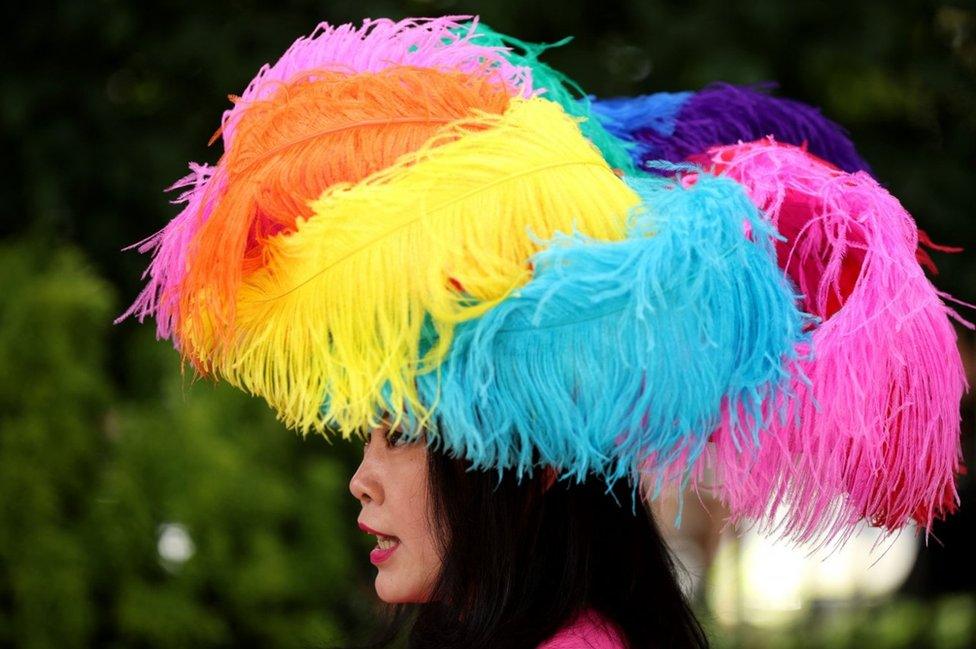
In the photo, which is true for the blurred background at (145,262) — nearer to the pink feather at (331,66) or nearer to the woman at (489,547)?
the woman at (489,547)

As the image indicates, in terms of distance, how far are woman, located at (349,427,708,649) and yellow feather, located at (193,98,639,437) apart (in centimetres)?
16

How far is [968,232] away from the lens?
14.4 ft

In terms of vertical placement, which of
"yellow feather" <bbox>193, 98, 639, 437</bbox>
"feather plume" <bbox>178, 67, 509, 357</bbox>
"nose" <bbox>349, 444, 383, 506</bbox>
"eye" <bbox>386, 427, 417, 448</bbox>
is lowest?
"nose" <bbox>349, 444, 383, 506</bbox>

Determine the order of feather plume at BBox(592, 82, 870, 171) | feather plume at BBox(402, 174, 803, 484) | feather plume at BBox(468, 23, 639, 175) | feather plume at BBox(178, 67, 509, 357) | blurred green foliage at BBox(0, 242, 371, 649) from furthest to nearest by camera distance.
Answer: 1. blurred green foliage at BBox(0, 242, 371, 649)
2. feather plume at BBox(592, 82, 870, 171)
3. feather plume at BBox(468, 23, 639, 175)
4. feather plume at BBox(178, 67, 509, 357)
5. feather plume at BBox(402, 174, 803, 484)

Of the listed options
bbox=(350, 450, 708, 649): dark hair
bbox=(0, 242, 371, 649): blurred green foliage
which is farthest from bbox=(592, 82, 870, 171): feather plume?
bbox=(0, 242, 371, 649): blurred green foliage

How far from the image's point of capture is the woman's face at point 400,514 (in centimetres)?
155

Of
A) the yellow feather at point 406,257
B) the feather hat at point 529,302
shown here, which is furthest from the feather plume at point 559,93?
the yellow feather at point 406,257

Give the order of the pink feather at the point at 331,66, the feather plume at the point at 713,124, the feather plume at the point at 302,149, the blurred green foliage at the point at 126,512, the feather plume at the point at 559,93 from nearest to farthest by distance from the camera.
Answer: the feather plume at the point at 302,149
the pink feather at the point at 331,66
the feather plume at the point at 559,93
the feather plume at the point at 713,124
the blurred green foliage at the point at 126,512

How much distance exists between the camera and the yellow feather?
4.42 feet

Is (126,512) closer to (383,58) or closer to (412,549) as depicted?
(412,549)

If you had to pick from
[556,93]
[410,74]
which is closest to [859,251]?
[556,93]

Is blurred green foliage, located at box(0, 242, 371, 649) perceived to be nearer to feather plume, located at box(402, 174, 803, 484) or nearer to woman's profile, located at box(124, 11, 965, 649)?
woman's profile, located at box(124, 11, 965, 649)

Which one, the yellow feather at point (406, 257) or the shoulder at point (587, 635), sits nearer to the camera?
the yellow feather at point (406, 257)


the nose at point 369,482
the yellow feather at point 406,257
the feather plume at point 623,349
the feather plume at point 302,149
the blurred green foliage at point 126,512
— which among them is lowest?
the blurred green foliage at point 126,512
